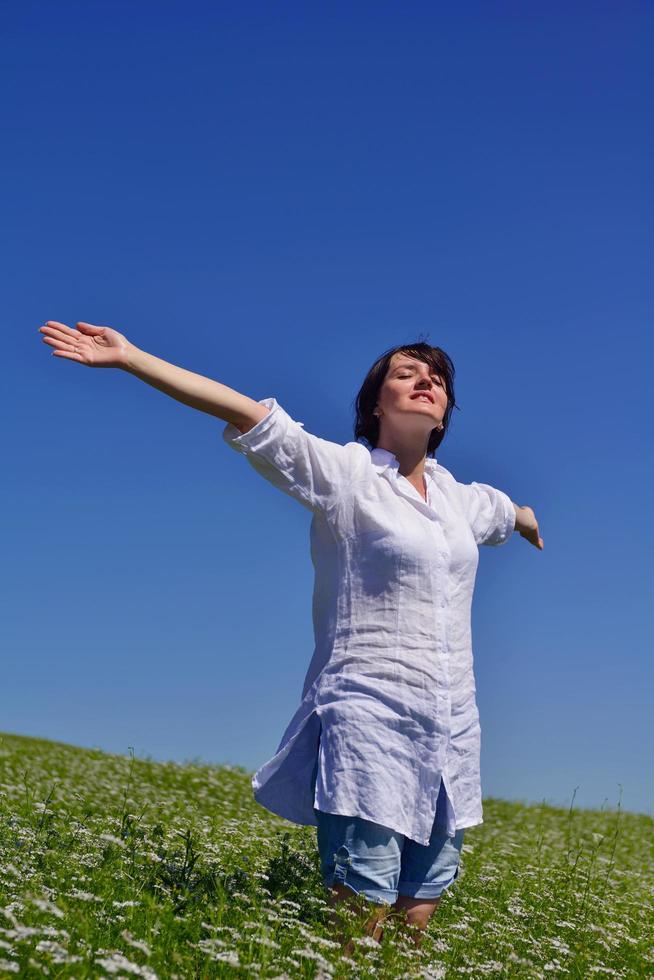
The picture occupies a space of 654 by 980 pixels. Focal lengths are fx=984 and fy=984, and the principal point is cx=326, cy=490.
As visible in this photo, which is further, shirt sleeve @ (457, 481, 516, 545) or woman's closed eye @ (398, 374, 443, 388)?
shirt sleeve @ (457, 481, 516, 545)

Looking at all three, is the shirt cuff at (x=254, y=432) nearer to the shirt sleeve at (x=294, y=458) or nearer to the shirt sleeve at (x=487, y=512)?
the shirt sleeve at (x=294, y=458)

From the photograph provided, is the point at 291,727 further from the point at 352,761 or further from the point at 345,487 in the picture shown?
the point at 345,487

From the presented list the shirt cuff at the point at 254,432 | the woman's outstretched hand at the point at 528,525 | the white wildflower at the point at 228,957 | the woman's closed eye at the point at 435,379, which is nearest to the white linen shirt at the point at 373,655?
the shirt cuff at the point at 254,432

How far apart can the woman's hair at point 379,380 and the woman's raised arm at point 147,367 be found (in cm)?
128

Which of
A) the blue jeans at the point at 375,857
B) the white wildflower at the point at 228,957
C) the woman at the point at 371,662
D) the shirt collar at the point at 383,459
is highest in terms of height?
the shirt collar at the point at 383,459

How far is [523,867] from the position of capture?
8664mm

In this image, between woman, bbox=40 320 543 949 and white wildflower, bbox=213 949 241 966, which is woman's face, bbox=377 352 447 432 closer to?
woman, bbox=40 320 543 949

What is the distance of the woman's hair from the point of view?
19.6 ft

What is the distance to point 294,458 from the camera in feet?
16.8

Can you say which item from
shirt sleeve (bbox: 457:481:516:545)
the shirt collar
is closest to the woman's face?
the shirt collar

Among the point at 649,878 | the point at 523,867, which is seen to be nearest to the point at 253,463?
the point at 523,867

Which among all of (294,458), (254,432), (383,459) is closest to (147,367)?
(254,432)

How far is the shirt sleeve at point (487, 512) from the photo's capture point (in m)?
6.24

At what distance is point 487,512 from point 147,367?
8.40 ft
